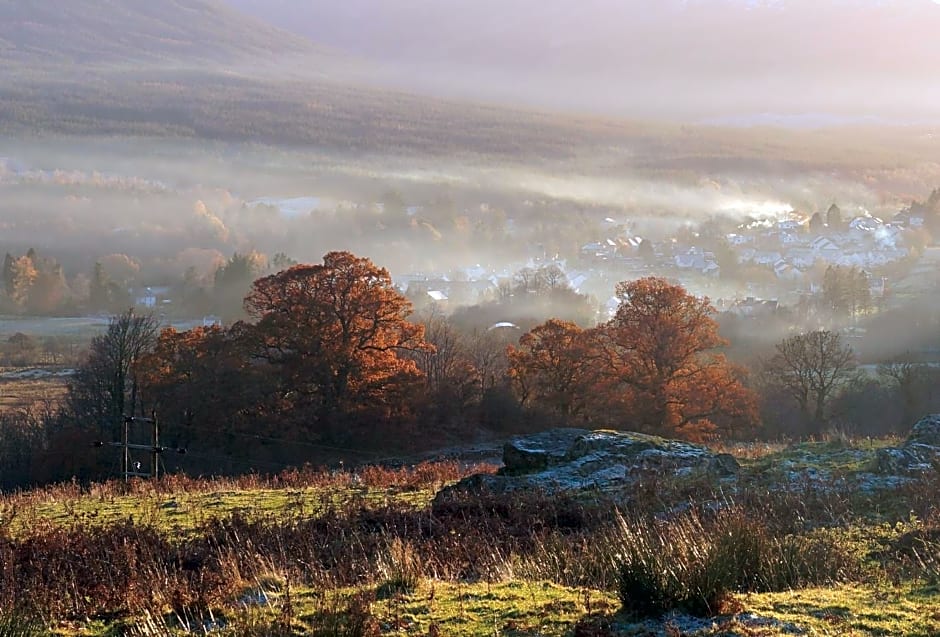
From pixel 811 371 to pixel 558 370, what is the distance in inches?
546

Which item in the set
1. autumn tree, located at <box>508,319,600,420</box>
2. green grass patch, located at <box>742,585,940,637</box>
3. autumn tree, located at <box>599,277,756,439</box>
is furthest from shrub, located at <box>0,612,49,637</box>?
autumn tree, located at <box>508,319,600,420</box>

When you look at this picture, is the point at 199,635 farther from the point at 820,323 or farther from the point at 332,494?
the point at 820,323

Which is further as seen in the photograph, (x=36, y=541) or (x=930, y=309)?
(x=930, y=309)

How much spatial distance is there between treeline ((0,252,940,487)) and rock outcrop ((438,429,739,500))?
20319 mm

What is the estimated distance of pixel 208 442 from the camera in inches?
1551

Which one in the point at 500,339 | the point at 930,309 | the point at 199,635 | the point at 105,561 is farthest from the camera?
the point at 930,309

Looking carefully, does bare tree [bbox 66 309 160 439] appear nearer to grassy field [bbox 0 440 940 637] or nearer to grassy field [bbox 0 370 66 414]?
grassy field [bbox 0 370 66 414]

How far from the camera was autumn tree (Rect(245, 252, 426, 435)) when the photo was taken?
41625mm

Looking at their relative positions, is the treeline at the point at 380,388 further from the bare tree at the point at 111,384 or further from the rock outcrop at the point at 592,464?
the rock outcrop at the point at 592,464

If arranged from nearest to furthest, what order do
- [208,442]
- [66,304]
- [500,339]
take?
1. [208,442]
2. [500,339]
3. [66,304]

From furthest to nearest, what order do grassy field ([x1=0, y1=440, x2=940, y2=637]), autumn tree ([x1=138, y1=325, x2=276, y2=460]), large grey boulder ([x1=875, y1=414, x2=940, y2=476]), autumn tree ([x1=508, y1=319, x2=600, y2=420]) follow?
autumn tree ([x1=508, y1=319, x2=600, y2=420]) < autumn tree ([x1=138, y1=325, x2=276, y2=460]) < large grey boulder ([x1=875, y1=414, x2=940, y2=476]) < grassy field ([x1=0, y1=440, x2=940, y2=637])

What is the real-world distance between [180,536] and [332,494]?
15.7ft

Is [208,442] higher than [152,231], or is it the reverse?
[152,231]

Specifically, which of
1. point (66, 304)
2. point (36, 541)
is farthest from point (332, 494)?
point (66, 304)
